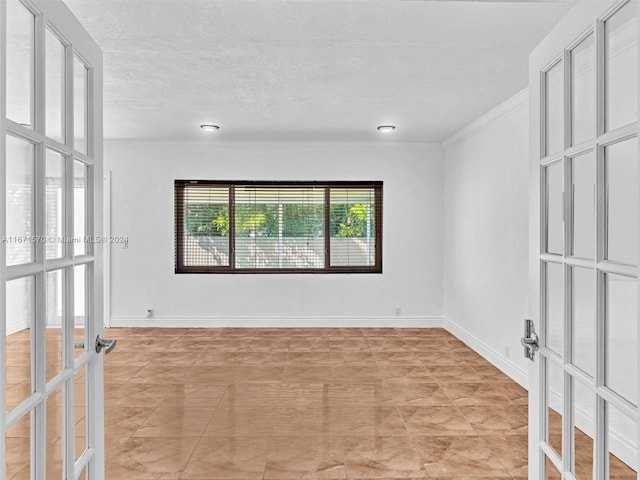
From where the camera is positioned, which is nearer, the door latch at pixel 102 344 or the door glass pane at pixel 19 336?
the door glass pane at pixel 19 336

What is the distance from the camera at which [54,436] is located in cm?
129

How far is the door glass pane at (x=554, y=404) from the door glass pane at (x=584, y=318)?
0.46 ft

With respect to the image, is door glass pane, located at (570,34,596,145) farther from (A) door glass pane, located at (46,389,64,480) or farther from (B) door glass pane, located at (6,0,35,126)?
(A) door glass pane, located at (46,389,64,480)

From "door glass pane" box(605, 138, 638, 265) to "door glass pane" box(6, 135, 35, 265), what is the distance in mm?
1484

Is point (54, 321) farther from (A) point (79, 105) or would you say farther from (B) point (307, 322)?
(B) point (307, 322)

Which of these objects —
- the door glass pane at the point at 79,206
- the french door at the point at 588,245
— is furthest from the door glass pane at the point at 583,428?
the door glass pane at the point at 79,206

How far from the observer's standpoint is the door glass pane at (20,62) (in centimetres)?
109

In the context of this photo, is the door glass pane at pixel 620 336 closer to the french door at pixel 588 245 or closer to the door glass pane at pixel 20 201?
the french door at pixel 588 245

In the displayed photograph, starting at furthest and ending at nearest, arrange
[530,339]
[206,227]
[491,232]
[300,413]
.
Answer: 1. [206,227]
2. [491,232]
3. [300,413]
4. [530,339]

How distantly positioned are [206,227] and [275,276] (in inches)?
45.5

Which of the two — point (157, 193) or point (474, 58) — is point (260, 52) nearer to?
point (474, 58)

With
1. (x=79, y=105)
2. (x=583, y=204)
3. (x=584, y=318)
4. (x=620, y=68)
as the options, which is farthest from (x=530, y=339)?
(x=79, y=105)

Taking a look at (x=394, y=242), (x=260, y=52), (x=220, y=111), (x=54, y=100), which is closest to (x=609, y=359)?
(x=54, y=100)

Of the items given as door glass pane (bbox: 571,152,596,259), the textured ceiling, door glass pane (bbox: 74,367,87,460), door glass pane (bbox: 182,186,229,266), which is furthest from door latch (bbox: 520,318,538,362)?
door glass pane (bbox: 182,186,229,266)
